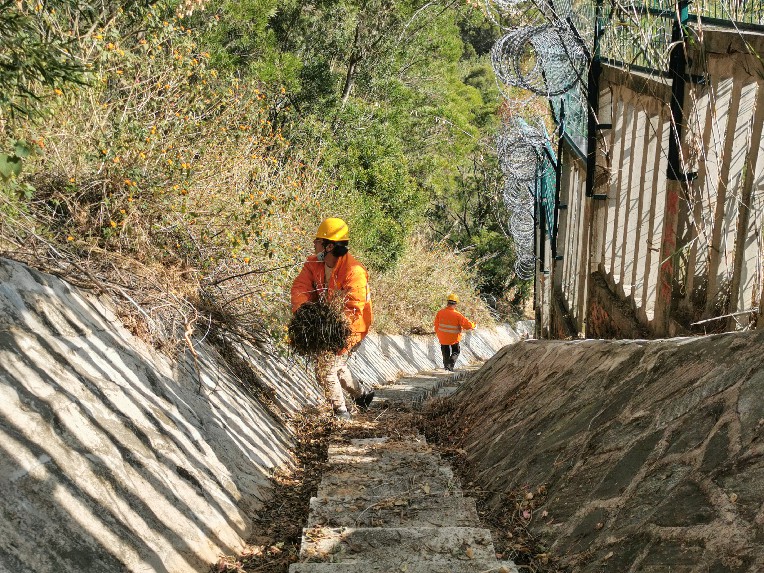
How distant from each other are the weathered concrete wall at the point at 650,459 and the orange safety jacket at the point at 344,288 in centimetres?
267

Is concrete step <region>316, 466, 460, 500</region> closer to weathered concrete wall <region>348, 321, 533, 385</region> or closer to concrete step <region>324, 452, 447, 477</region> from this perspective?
concrete step <region>324, 452, 447, 477</region>

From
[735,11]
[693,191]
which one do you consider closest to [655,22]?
[735,11]

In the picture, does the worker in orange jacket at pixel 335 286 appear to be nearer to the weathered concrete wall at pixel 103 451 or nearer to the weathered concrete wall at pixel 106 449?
the weathered concrete wall at pixel 106 449

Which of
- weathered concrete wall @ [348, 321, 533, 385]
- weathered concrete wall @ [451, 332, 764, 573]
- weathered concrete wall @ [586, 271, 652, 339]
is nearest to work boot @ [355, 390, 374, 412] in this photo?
weathered concrete wall @ [348, 321, 533, 385]

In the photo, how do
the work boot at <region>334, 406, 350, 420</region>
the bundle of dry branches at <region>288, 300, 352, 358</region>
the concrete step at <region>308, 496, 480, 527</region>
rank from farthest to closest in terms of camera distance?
the work boot at <region>334, 406, 350, 420</region>, the bundle of dry branches at <region>288, 300, 352, 358</region>, the concrete step at <region>308, 496, 480, 527</region>

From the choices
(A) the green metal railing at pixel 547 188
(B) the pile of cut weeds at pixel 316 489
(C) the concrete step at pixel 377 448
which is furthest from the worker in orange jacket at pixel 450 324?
(C) the concrete step at pixel 377 448

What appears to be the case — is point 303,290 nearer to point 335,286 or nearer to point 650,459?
point 335,286

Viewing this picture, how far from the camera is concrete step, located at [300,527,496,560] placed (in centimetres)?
350

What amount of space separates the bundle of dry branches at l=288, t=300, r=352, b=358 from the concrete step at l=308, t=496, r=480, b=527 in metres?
3.00

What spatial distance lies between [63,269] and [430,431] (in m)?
3.41

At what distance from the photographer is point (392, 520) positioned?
4.33 meters

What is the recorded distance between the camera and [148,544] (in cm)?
351

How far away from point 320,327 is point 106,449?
3.72 meters

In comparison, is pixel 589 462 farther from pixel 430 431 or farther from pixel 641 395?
pixel 430 431
